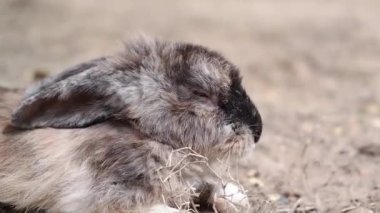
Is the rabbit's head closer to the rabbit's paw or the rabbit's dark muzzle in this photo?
the rabbit's dark muzzle

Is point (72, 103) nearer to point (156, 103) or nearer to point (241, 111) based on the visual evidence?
point (156, 103)

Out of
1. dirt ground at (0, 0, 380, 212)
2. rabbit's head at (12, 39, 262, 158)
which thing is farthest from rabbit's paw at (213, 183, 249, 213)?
rabbit's head at (12, 39, 262, 158)

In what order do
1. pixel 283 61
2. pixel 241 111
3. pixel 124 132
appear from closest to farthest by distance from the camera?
1. pixel 124 132
2. pixel 241 111
3. pixel 283 61

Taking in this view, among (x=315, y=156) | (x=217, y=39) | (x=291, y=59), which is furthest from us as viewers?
(x=217, y=39)

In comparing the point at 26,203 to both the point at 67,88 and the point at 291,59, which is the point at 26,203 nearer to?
the point at 67,88

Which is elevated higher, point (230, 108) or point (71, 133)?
point (230, 108)

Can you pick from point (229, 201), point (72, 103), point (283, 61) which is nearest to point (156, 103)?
point (72, 103)

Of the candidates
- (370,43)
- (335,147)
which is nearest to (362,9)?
(370,43)
